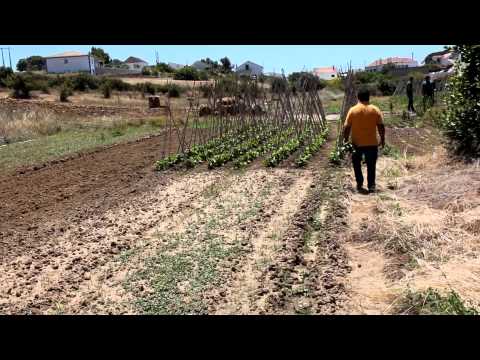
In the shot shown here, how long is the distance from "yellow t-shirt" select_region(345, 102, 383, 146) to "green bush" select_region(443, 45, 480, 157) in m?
1.71

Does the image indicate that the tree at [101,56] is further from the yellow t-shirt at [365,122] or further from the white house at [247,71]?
the yellow t-shirt at [365,122]

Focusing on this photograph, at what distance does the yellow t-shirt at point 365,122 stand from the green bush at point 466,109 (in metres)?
1.71

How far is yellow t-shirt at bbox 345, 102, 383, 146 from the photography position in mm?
7668

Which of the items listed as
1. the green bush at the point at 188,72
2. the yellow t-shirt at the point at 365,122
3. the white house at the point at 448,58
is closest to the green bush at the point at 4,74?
the green bush at the point at 188,72

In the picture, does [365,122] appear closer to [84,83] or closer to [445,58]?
[445,58]

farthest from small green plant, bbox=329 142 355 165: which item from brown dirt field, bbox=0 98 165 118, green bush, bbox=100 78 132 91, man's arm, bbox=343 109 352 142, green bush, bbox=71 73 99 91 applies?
green bush, bbox=71 73 99 91

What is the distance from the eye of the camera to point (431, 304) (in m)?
3.48

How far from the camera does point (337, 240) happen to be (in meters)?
5.39

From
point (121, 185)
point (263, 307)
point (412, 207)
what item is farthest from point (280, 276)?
point (121, 185)

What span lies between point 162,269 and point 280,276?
118 cm

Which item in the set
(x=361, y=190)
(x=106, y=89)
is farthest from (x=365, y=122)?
(x=106, y=89)

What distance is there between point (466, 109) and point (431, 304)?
5.84 metres
